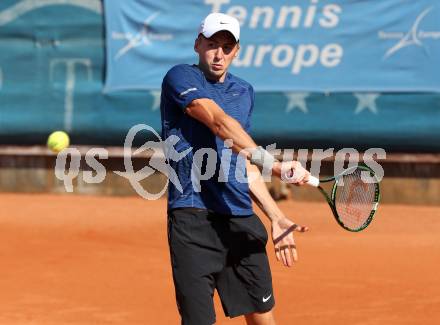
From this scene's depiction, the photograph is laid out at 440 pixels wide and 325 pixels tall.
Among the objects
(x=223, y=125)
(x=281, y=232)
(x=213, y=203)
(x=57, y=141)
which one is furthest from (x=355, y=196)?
(x=57, y=141)

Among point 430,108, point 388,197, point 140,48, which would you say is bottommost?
point 388,197

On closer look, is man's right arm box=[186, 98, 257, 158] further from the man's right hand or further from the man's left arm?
the man's left arm

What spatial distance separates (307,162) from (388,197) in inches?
42.9

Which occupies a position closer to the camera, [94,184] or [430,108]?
[430,108]

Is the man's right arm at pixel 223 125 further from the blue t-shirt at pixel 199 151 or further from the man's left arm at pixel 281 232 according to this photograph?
the man's left arm at pixel 281 232

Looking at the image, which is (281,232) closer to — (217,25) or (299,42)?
(217,25)

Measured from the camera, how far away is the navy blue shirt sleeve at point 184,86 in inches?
162

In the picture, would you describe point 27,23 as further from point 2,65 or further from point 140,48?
point 140,48

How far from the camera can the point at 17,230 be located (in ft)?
33.7

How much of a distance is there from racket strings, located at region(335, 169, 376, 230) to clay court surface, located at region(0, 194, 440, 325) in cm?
205

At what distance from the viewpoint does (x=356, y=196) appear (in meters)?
4.50

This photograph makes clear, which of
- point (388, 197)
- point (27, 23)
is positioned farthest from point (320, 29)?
point (27, 23)

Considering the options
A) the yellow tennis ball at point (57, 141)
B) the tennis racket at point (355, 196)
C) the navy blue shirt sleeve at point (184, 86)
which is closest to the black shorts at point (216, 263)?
the tennis racket at point (355, 196)

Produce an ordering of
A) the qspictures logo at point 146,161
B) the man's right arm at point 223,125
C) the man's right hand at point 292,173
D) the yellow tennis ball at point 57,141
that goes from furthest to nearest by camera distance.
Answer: the yellow tennis ball at point 57,141, the qspictures logo at point 146,161, the man's right arm at point 223,125, the man's right hand at point 292,173
